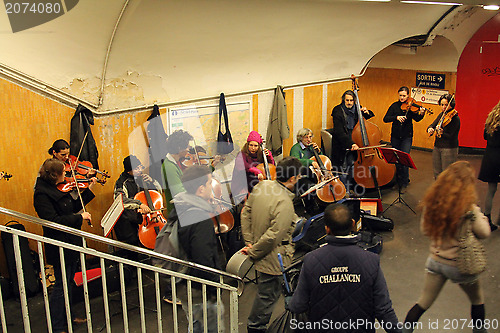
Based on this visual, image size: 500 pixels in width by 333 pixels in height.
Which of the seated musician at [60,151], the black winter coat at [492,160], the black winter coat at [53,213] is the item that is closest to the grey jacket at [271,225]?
the black winter coat at [53,213]

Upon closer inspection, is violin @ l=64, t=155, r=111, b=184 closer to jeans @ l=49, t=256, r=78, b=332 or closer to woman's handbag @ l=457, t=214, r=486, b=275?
jeans @ l=49, t=256, r=78, b=332

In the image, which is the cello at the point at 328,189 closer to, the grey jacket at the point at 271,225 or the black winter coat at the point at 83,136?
the grey jacket at the point at 271,225

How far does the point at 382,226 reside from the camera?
6.50 meters

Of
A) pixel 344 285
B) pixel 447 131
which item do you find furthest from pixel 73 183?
pixel 447 131

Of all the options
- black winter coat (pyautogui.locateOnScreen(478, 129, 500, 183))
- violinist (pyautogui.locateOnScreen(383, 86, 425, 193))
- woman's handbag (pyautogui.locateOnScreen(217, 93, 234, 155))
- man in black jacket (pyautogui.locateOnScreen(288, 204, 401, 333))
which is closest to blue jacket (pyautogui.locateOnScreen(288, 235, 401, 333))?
man in black jacket (pyautogui.locateOnScreen(288, 204, 401, 333))

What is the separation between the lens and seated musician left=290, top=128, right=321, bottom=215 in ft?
21.4

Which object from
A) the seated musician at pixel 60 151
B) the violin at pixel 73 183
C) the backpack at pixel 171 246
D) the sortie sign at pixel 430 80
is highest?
the sortie sign at pixel 430 80

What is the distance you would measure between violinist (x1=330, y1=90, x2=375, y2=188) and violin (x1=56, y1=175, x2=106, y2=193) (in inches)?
147

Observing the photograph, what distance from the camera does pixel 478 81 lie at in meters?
9.89

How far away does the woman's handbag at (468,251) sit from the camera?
359 centimetres

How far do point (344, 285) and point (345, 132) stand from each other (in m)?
4.79

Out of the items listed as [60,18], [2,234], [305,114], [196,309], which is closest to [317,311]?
[196,309]

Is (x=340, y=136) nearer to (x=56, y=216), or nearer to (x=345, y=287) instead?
(x=56, y=216)

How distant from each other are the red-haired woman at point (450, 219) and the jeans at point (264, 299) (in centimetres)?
118
